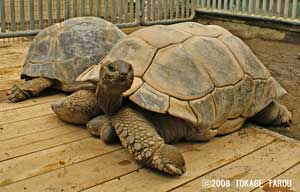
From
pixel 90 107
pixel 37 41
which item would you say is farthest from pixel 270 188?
pixel 37 41

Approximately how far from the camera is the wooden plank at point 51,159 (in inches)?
60.1

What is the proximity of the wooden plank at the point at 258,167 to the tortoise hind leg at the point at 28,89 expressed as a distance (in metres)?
1.33

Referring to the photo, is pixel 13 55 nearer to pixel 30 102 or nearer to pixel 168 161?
pixel 30 102

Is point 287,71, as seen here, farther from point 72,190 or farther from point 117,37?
point 72,190

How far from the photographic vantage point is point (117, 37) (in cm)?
257

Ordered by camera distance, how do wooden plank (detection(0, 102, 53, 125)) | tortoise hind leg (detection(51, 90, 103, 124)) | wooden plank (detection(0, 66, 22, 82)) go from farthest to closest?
wooden plank (detection(0, 66, 22, 82))
wooden plank (detection(0, 102, 53, 125))
tortoise hind leg (detection(51, 90, 103, 124))

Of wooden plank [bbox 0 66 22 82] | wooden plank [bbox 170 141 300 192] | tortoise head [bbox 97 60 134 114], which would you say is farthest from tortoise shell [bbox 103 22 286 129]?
wooden plank [bbox 0 66 22 82]

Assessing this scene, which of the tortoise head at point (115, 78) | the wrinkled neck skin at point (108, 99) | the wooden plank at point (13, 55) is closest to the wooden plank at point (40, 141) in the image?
the wrinkled neck skin at point (108, 99)

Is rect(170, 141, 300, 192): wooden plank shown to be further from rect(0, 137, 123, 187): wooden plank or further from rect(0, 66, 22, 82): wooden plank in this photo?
rect(0, 66, 22, 82): wooden plank

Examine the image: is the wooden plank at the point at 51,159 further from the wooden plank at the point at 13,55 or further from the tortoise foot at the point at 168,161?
the wooden plank at the point at 13,55

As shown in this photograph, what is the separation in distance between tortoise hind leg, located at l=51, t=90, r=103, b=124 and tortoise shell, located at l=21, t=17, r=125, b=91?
48 cm

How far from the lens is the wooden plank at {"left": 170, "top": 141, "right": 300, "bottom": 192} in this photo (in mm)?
1473

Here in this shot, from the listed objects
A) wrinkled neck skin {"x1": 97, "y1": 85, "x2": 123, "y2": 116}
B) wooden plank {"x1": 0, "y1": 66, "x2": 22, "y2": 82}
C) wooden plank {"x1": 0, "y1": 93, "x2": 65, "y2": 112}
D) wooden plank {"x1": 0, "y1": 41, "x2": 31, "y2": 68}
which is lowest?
wooden plank {"x1": 0, "y1": 93, "x2": 65, "y2": 112}

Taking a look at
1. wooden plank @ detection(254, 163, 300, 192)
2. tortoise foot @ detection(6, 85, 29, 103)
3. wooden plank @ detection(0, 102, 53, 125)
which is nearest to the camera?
wooden plank @ detection(254, 163, 300, 192)
